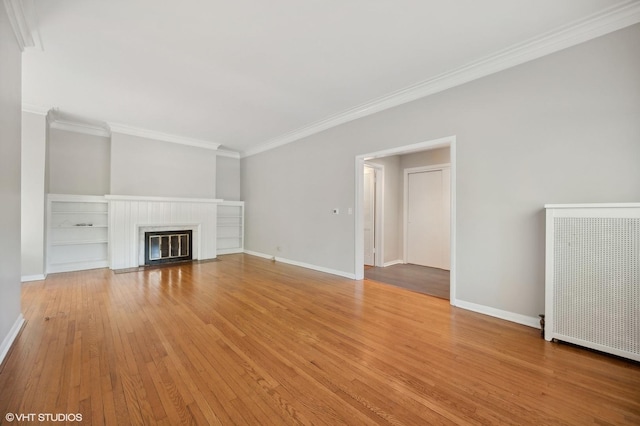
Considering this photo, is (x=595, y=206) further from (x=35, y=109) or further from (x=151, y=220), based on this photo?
(x=35, y=109)

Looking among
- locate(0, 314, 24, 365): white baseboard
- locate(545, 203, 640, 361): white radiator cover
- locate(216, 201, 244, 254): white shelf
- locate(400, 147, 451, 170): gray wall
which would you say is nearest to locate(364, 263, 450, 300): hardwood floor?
locate(545, 203, 640, 361): white radiator cover

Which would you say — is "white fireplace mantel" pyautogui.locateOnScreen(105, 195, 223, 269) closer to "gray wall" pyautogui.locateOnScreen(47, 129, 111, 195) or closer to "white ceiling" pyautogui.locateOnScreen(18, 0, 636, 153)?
"gray wall" pyautogui.locateOnScreen(47, 129, 111, 195)

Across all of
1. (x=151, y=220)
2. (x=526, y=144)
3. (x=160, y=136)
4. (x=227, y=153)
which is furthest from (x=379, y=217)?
(x=160, y=136)

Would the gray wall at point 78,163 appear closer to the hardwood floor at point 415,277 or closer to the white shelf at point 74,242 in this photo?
the white shelf at point 74,242

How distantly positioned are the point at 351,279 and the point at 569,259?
8.77ft

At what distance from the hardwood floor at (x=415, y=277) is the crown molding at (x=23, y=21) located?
4.79 meters

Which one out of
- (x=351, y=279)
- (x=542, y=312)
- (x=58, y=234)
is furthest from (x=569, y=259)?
(x=58, y=234)

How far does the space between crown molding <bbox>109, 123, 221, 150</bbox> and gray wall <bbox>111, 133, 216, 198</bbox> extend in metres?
0.08

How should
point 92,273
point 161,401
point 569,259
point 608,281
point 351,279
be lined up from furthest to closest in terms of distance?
point 92,273, point 351,279, point 569,259, point 608,281, point 161,401

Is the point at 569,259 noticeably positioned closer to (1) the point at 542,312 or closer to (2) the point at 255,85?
(1) the point at 542,312

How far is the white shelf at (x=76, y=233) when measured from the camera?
4.51 meters

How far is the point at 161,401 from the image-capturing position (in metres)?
1.47

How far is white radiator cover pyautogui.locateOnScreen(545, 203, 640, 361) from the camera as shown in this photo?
6.20 ft

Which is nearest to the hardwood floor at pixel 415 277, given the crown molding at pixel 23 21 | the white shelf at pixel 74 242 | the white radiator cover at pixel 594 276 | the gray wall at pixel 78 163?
the white radiator cover at pixel 594 276
